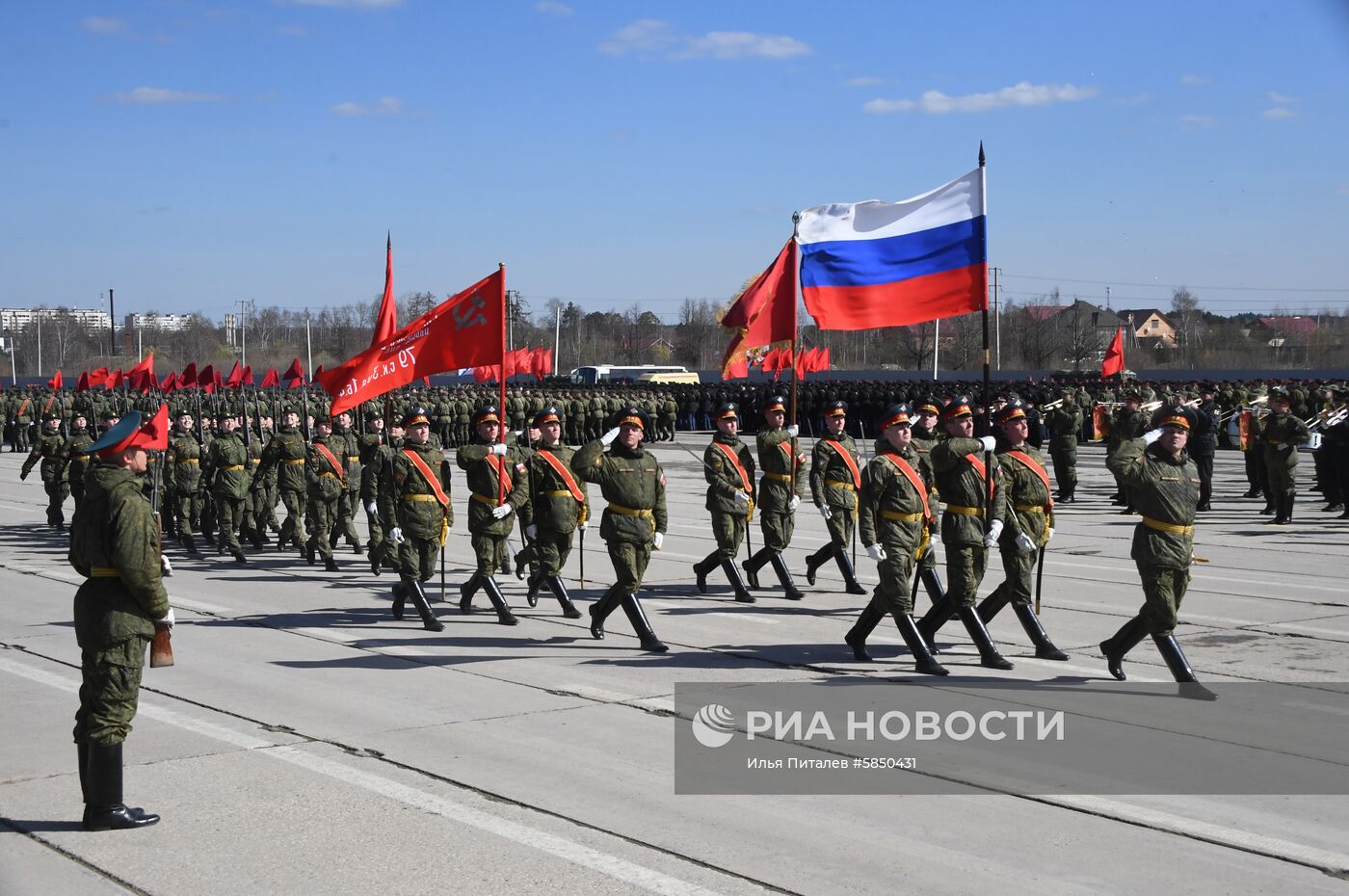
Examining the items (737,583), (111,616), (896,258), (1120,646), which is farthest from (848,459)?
(111,616)

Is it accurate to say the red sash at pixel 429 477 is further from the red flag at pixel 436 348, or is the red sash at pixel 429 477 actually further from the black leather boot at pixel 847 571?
the black leather boot at pixel 847 571

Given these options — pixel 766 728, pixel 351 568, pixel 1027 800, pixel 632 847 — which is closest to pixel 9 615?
pixel 351 568

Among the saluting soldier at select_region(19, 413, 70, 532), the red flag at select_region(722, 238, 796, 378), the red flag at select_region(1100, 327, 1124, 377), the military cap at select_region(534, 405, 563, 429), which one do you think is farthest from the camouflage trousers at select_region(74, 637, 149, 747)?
the red flag at select_region(1100, 327, 1124, 377)

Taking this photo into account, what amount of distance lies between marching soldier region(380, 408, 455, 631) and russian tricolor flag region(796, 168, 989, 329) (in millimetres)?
3556

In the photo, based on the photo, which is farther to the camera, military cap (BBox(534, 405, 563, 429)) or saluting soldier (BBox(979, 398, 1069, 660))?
military cap (BBox(534, 405, 563, 429))

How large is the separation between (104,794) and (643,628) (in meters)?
4.70

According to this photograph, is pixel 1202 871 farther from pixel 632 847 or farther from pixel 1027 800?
pixel 632 847

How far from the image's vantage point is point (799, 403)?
4234 centimetres

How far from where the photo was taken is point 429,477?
1198cm

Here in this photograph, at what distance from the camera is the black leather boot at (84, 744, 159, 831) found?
6211 mm

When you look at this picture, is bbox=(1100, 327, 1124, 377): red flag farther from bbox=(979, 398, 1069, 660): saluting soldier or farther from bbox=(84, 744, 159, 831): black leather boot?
bbox=(84, 744, 159, 831): black leather boot

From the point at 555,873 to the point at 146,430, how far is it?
2944mm

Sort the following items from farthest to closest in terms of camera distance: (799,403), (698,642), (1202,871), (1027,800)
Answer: (799,403), (698,642), (1027,800), (1202,871)

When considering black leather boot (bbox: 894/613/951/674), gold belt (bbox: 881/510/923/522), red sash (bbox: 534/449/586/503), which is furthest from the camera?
red sash (bbox: 534/449/586/503)
